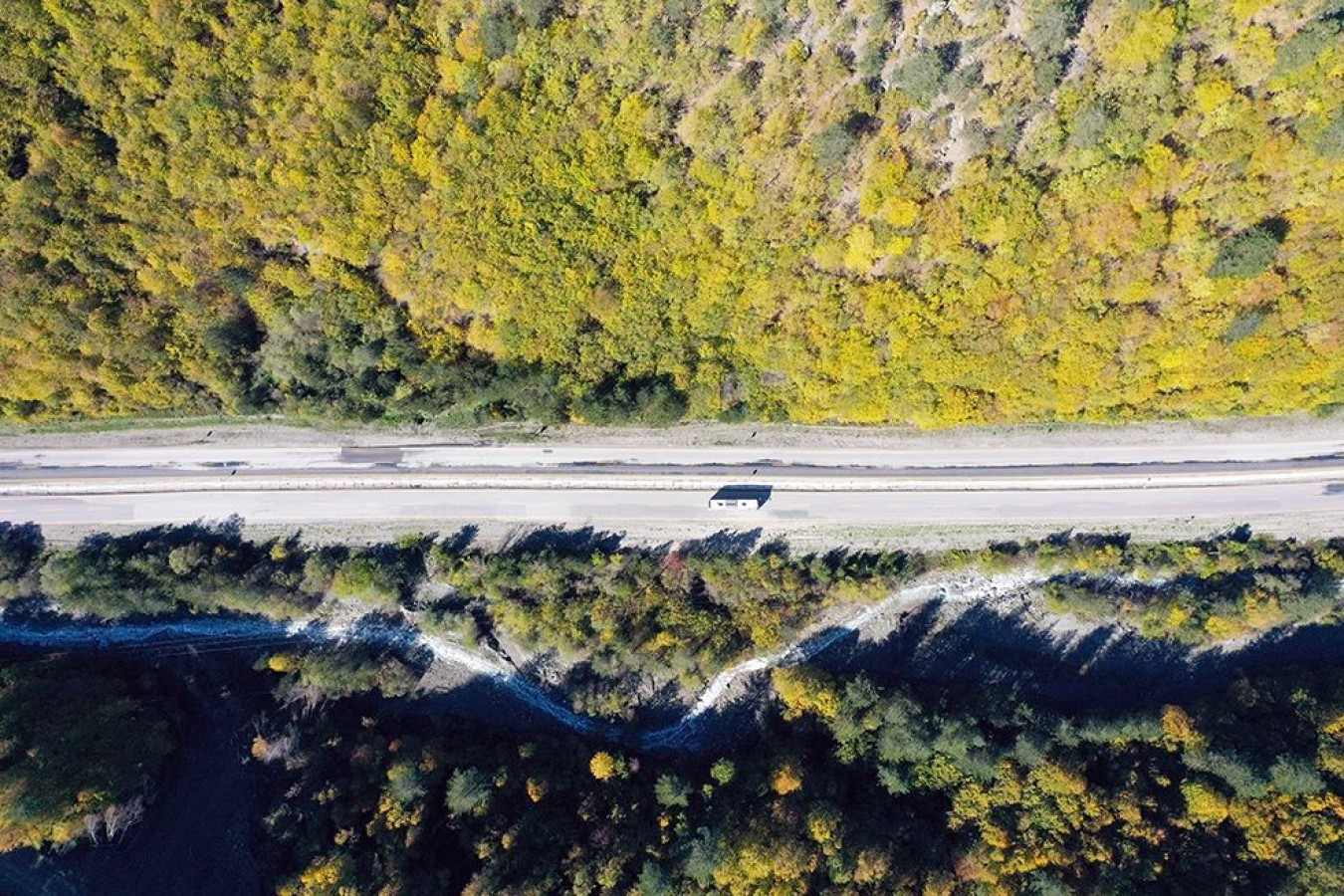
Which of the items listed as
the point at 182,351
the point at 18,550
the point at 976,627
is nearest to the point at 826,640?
the point at 976,627

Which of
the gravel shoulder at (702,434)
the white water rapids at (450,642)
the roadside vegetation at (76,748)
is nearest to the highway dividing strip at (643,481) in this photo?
the gravel shoulder at (702,434)

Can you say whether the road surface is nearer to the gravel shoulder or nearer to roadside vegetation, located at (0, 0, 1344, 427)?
the gravel shoulder

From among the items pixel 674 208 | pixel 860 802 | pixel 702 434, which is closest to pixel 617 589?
pixel 702 434

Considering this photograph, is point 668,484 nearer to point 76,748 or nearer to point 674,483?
point 674,483

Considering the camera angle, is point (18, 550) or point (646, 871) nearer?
point (646, 871)

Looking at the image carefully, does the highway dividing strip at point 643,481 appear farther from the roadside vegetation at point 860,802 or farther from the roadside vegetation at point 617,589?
the roadside vegetation at point 860,802

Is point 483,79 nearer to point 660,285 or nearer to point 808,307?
point 660,285

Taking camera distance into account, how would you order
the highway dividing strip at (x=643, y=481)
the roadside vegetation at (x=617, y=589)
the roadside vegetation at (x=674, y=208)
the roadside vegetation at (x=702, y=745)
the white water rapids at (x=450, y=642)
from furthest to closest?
the white water rapids at (x=450, y=642) < the highway dividing strip at (x=643, y=481) < the roadside vegetation at (x=617, y=589) < the roadside vegetation at (x=702, y=745) < the roadside vegetation at (x=674, y=208)
